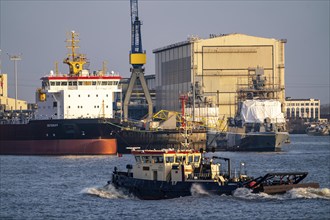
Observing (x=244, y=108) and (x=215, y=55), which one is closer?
(x=244, y=108)

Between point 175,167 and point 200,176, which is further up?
point 175,167

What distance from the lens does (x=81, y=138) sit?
108m

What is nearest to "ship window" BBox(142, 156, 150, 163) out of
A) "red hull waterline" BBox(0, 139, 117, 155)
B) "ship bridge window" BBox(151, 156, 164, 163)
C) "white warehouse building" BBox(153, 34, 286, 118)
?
"ship bridge window" BBox(151, 156, 164, 163)

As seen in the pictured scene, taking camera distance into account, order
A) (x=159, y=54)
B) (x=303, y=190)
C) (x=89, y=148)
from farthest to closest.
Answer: (x=159, y=54)
(x=89, y=148)
(x=303, y=190)

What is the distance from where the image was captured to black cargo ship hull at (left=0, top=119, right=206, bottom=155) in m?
108

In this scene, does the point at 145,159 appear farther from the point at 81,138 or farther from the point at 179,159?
the point at 81,138

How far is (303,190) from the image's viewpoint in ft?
169

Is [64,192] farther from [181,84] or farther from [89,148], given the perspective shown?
[181,84]

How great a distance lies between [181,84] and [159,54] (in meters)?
21.8

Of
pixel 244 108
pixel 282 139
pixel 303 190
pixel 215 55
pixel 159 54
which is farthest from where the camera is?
pixel 159 54

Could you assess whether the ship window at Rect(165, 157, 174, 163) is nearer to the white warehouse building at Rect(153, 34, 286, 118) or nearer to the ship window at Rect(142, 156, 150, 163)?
the ship window at Rect(142, 156, 150, 163)

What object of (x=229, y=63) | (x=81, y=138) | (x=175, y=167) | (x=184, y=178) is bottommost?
(x=184, y=178)

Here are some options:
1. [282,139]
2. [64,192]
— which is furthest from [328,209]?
[282,139]

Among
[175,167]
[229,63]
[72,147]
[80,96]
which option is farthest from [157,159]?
[229,63]
